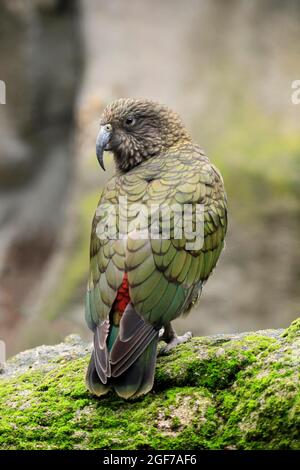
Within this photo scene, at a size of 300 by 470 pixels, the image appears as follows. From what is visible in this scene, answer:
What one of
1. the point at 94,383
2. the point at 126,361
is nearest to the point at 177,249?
the point at 126,361

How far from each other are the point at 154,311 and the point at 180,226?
22.9 inches

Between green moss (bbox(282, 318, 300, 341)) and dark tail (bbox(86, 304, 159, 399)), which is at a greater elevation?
green moss (bbox(282, 318, 300, 341))

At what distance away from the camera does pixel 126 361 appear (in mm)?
4242

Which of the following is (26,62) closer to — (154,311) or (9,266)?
(9,266)

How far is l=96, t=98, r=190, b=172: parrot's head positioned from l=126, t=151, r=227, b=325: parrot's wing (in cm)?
34

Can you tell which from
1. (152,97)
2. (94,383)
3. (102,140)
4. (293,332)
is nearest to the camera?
(94,383)

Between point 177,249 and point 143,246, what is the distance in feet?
0.82

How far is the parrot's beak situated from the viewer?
548 cm

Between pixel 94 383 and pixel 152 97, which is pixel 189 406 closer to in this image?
pixel 94 383

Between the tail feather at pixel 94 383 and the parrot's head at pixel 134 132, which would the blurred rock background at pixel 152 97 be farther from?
the tail feather at pixel 94 383

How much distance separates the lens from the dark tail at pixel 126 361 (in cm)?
424

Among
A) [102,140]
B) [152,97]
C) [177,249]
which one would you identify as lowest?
[177,249]

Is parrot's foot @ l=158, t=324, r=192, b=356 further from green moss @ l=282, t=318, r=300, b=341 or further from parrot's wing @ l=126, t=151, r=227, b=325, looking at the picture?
green moss @ l=282, t=318, r=300, b=341

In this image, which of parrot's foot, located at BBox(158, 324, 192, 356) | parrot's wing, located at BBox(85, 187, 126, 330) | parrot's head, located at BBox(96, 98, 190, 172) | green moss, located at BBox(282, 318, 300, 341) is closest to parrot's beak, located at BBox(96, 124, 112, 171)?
parrot's head, located at BBox(96, 98, 190, 172)
